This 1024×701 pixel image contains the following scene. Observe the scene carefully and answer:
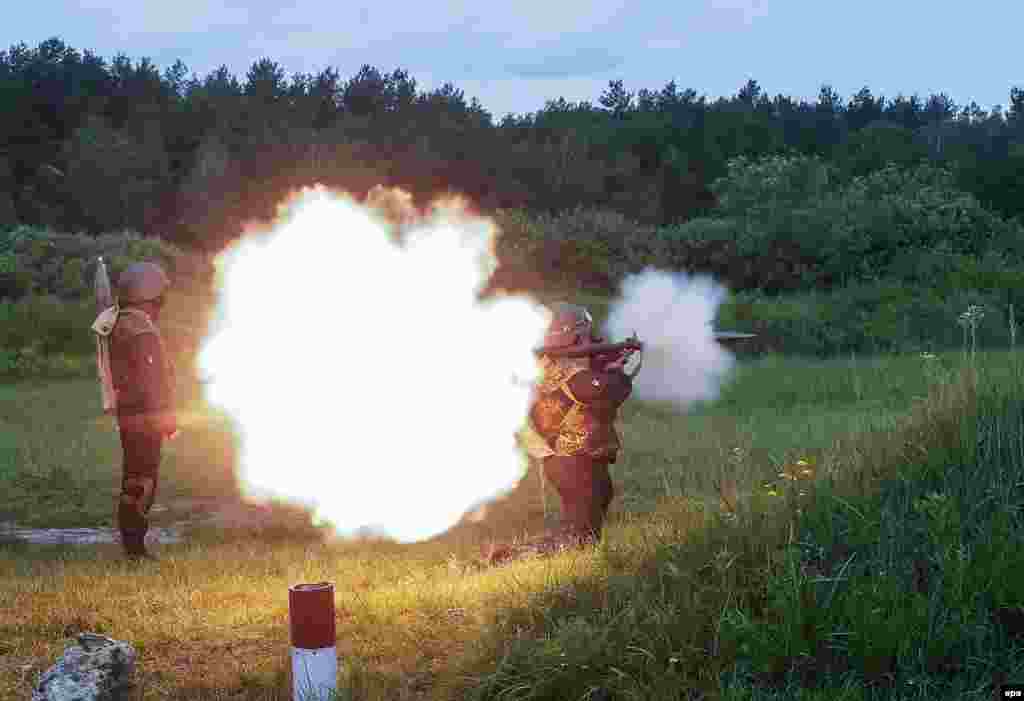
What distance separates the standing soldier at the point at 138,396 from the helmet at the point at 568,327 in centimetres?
313

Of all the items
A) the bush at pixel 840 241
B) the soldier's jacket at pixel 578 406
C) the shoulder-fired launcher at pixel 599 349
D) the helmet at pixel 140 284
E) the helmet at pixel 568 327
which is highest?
the bush at pixel 840 241

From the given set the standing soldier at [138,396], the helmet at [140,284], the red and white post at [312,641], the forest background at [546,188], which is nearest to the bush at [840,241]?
the forest background at [546,188]

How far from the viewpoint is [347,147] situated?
4300cm

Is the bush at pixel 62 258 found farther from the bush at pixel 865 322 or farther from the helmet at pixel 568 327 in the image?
the helmet at pixel 568 327

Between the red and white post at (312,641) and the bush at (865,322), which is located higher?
the bush at (865,322)

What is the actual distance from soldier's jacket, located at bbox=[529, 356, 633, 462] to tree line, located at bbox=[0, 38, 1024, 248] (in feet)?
100

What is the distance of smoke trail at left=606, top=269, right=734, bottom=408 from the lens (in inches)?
Answer: 384

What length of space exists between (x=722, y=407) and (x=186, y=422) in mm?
8916

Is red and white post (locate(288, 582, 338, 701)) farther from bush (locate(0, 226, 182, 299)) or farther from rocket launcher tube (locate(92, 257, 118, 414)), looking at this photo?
bush (locate(0, 226, 182, 299))

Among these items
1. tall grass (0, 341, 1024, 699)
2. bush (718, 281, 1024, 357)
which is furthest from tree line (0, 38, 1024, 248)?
tall grass (0, 341, 1024, 699)

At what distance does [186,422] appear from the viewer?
19.2 meters

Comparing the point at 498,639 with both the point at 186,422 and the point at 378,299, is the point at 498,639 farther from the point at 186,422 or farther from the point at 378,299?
the point at 186,422

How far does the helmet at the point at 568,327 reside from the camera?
9203 mm

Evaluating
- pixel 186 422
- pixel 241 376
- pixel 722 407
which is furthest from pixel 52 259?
pixel 241 376
